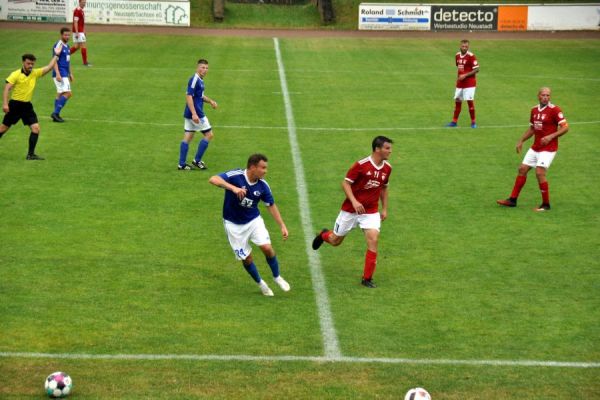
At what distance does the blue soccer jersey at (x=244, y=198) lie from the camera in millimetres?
13055

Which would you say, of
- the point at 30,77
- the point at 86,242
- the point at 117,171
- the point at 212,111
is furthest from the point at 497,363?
the point at 212,111

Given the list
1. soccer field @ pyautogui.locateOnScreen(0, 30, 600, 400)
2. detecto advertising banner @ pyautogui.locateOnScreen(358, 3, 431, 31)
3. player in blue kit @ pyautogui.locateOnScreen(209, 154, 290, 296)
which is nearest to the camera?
soccer field @ pyautogui.locateOnScreen(0, 30, 600, 400)

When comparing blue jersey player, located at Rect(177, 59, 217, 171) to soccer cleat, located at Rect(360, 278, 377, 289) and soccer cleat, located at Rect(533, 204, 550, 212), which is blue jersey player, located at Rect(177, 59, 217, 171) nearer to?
soccer cleat, located at Rect(533, 204, 550, 212)

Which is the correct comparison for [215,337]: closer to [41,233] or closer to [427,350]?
[427,350]

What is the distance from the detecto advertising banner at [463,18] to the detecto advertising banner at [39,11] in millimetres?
19671

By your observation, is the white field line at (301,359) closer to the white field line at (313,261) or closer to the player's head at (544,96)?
the white field line at (313,261)

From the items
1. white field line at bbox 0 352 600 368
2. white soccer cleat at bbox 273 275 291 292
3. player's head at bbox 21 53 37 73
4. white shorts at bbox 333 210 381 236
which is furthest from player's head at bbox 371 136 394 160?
player's head at bbox 21 53 37 73

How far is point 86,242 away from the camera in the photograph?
1588 cm

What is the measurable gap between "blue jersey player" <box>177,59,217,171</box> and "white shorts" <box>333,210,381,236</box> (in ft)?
23.6

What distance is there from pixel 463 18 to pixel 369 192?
3901 centimetres

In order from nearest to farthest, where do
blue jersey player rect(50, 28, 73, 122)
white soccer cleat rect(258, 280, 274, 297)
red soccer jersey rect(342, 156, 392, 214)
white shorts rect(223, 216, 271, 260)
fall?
white shorts rect(223, 216, 271, 260)
white soccer cleat rect(258, 280, 274, 297)
red soccer jersey rect(342, 156, 392, 214)
blue jersey player rect(50, 28, 73, 122)

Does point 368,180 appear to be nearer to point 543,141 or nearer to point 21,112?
point 543,141

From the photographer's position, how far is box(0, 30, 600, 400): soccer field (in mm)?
10930

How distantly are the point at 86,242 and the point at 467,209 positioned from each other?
23.8ft
